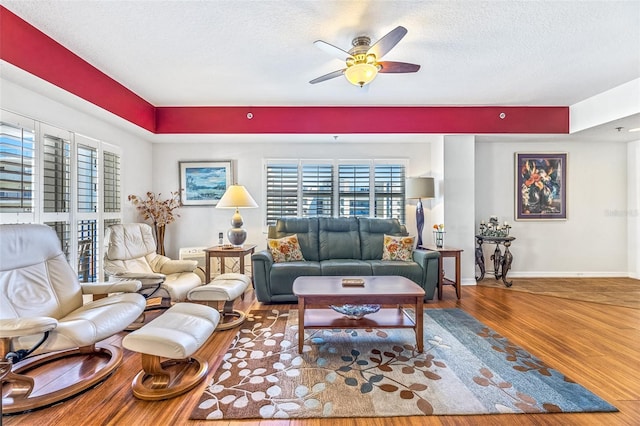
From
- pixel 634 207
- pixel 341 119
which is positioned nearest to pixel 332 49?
pixel 341 119

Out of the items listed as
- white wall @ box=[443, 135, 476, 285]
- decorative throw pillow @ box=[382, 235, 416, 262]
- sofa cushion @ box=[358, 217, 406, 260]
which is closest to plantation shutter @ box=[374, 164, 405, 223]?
sofa cushion @ box=[358, 217, 406, 260]

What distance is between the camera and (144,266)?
11.7 feet

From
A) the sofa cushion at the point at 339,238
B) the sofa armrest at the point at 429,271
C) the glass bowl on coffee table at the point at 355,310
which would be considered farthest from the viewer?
the sofa cushion at the point at 339,238

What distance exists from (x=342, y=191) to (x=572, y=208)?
3.88 metres

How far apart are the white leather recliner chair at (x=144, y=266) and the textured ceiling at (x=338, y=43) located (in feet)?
5.90

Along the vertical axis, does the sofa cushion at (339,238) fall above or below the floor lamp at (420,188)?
below

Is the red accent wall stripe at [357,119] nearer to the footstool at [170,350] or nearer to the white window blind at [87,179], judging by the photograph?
the white window blind at [87,179]

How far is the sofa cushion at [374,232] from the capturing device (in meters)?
4.36

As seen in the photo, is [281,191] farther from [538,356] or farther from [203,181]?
[538,356]

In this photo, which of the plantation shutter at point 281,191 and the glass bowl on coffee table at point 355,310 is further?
the plantation shutter at point 281,191

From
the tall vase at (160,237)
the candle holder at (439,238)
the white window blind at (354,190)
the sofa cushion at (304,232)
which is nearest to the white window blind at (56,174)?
the tall vase at (160,237)

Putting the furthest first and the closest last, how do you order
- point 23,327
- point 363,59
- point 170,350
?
point 363,59, point 170,350, point 23,327

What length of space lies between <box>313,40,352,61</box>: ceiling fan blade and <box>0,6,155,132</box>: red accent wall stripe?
229 cm

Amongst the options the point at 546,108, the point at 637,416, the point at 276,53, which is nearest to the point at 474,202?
the point at 546,108
